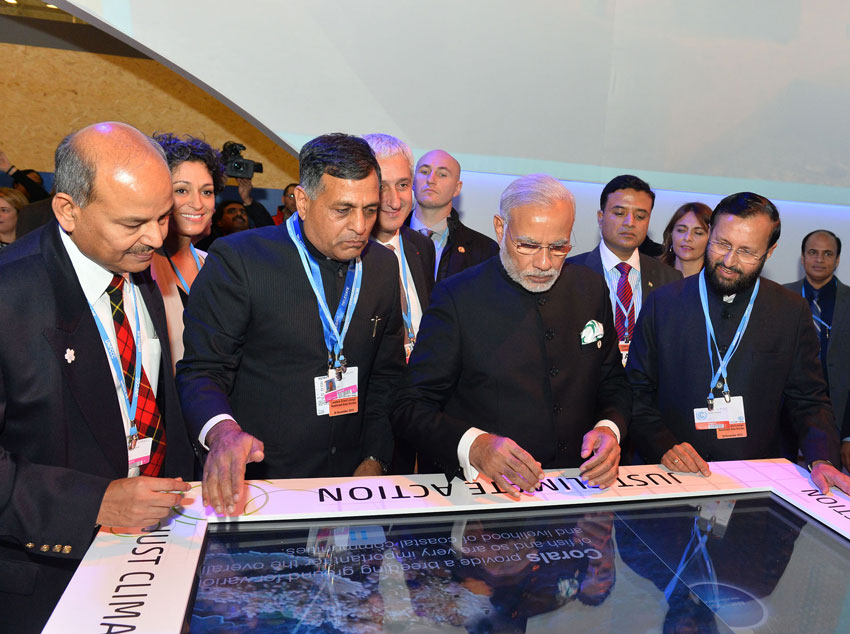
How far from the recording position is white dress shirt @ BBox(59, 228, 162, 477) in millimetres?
1712

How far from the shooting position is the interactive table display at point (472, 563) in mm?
1233

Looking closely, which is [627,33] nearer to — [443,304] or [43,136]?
[443,304]

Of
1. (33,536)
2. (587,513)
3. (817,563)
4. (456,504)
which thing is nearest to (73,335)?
(33,536)

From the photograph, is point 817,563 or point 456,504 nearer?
point 817,563

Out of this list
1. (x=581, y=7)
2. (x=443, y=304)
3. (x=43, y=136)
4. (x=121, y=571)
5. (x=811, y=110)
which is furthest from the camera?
(x=43, y=136)

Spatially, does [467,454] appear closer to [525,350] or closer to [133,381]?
[525,350]

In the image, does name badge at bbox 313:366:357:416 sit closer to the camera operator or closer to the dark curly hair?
A: the dark curly hair

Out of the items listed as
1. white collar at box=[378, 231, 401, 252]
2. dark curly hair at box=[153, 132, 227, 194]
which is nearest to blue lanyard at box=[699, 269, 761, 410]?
white collar at box=[378, 231, 401, 252]

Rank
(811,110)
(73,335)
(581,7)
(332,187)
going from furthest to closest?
(811,110)
(581,7)
(332,187)
(73,335)

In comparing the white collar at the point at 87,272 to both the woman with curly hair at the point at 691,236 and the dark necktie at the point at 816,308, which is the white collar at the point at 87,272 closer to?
the woman with curly hair at the point at 691,236

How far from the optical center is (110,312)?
180 centimetres

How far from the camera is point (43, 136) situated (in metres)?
7.48

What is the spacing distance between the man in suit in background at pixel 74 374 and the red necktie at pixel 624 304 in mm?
2345

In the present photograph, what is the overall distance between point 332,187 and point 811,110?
17.6 ft
